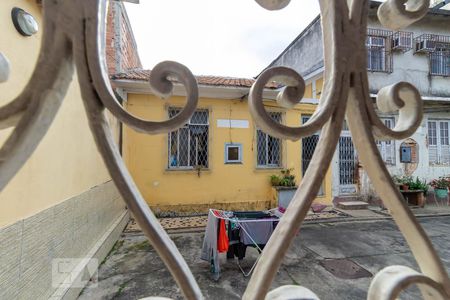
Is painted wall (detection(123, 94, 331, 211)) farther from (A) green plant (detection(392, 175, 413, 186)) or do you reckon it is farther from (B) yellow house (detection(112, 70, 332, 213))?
(A) green plant (detection(392, 175, 413, 186))

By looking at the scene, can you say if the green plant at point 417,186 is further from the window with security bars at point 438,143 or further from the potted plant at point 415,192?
the window with security bars at point 438,143

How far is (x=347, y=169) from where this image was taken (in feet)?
25.7

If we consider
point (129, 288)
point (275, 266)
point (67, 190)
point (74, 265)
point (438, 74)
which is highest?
point (438, 74)

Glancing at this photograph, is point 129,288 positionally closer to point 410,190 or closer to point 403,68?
point 410,190

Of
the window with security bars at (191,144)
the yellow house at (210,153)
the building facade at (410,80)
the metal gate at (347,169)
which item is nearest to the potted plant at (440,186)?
the building facade at (410,80)

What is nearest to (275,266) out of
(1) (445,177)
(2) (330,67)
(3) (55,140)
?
(2) (330,67)

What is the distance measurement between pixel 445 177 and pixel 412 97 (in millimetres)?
10785

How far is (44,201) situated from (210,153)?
4484 millimetres

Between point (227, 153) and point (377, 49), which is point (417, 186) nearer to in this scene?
point (377, 49)

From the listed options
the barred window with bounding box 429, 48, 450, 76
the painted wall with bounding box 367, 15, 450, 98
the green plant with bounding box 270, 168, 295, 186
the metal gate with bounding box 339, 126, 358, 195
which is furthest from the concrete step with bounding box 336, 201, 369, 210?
the barred window with bounding box 429, 48, 450, 76

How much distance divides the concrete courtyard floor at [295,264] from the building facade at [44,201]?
450 mm

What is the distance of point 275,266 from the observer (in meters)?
0.42

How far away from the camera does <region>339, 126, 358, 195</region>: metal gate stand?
306 inches

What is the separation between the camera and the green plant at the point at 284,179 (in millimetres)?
6516
